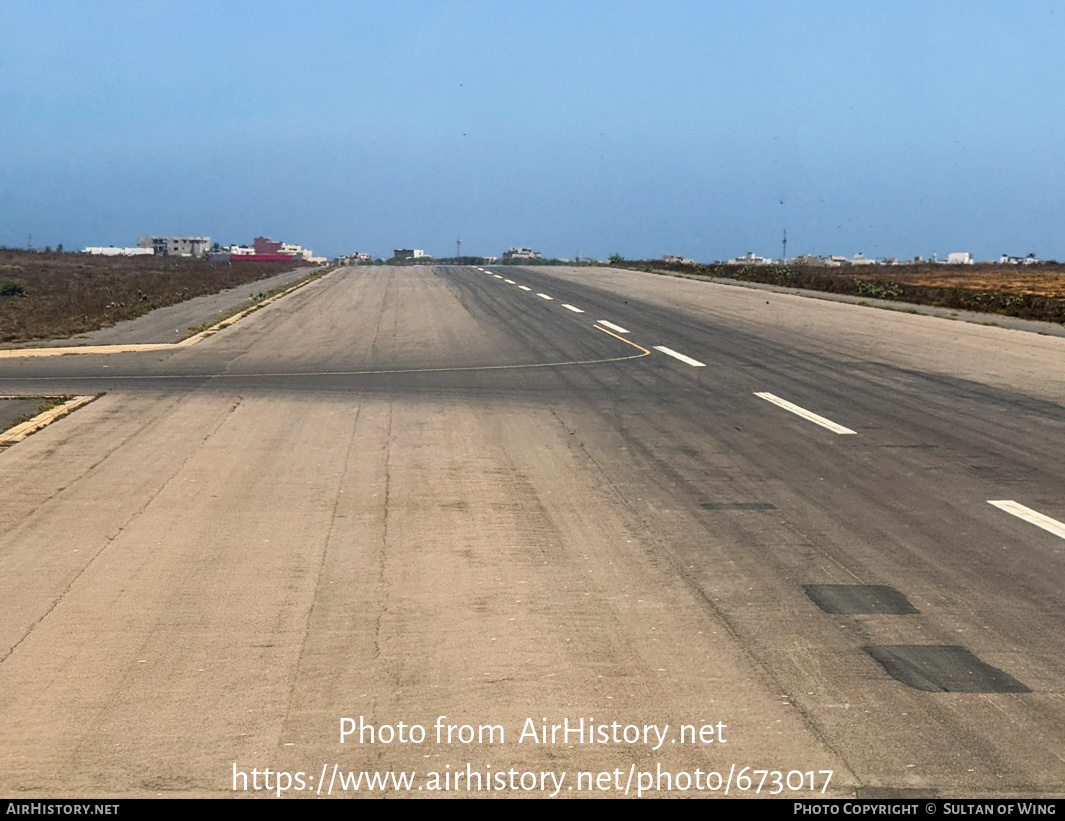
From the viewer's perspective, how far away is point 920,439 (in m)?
11.3

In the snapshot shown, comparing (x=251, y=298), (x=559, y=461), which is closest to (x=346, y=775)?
(x=559, y=461)

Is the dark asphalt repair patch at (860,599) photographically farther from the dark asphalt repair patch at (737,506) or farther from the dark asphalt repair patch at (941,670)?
the dark asphalt repair patch at (737,506)

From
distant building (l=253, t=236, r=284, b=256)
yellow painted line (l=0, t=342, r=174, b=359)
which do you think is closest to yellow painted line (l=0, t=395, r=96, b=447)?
yellow painted line (l=0, t=342, r=174, b=359)

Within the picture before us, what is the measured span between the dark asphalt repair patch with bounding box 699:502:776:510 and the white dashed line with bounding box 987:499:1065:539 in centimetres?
175

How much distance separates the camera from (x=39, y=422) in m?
12.9

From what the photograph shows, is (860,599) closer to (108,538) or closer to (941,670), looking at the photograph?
(941,670)

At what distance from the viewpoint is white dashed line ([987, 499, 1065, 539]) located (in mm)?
7724

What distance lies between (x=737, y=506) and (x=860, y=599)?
2.32 meters

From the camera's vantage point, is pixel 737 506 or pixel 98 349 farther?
pixel 98 349

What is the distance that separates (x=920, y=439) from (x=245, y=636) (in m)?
7.91

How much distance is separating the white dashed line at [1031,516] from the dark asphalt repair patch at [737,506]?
1.75 meters

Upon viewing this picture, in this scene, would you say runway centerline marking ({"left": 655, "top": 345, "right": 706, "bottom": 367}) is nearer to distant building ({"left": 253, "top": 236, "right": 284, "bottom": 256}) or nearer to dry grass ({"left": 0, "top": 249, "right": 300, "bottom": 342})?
dry grass ({"left": 0, "top": 249, "right": 300, "bottom": 342})

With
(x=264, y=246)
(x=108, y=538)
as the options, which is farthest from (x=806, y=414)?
(x=264, y=246)
